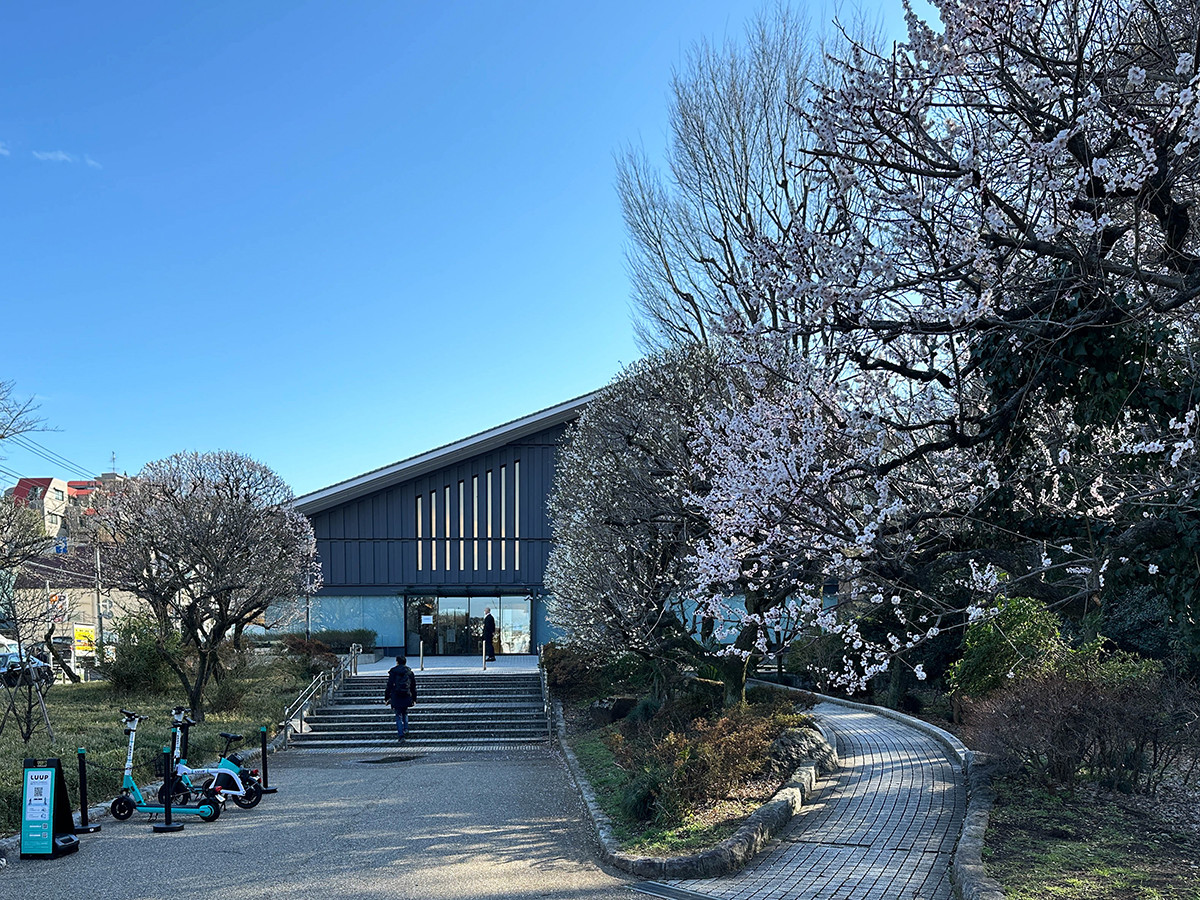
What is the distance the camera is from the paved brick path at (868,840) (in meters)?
7.09

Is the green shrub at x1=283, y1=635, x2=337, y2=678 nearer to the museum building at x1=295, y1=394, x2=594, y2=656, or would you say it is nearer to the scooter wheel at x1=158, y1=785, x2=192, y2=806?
the museum building at x1=295, y1=394, x2=594, y2=656

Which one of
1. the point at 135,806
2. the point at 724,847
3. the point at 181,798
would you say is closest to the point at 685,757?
the point at 724,847

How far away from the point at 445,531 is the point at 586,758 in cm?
1946

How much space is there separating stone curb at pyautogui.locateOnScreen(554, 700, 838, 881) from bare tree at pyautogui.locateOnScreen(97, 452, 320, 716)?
11114 mm

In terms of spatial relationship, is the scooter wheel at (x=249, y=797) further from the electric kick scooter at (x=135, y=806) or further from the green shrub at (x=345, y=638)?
the green shrub at (x=345, y=638)

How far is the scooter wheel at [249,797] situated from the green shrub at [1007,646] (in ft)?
32.9

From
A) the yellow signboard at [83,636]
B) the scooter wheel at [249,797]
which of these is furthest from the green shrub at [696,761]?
the yellow signboard at [83,636]

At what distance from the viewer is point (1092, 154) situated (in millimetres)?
4887

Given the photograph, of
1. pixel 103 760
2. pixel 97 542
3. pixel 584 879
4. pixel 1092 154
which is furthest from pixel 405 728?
pixel 1092 154

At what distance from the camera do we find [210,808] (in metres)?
10.3

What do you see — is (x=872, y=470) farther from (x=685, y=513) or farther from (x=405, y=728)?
(x=405, y=728)

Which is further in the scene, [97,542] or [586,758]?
[97,542]

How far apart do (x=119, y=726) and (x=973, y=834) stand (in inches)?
565

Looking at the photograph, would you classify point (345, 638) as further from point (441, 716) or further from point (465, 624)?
point (441, 716)
